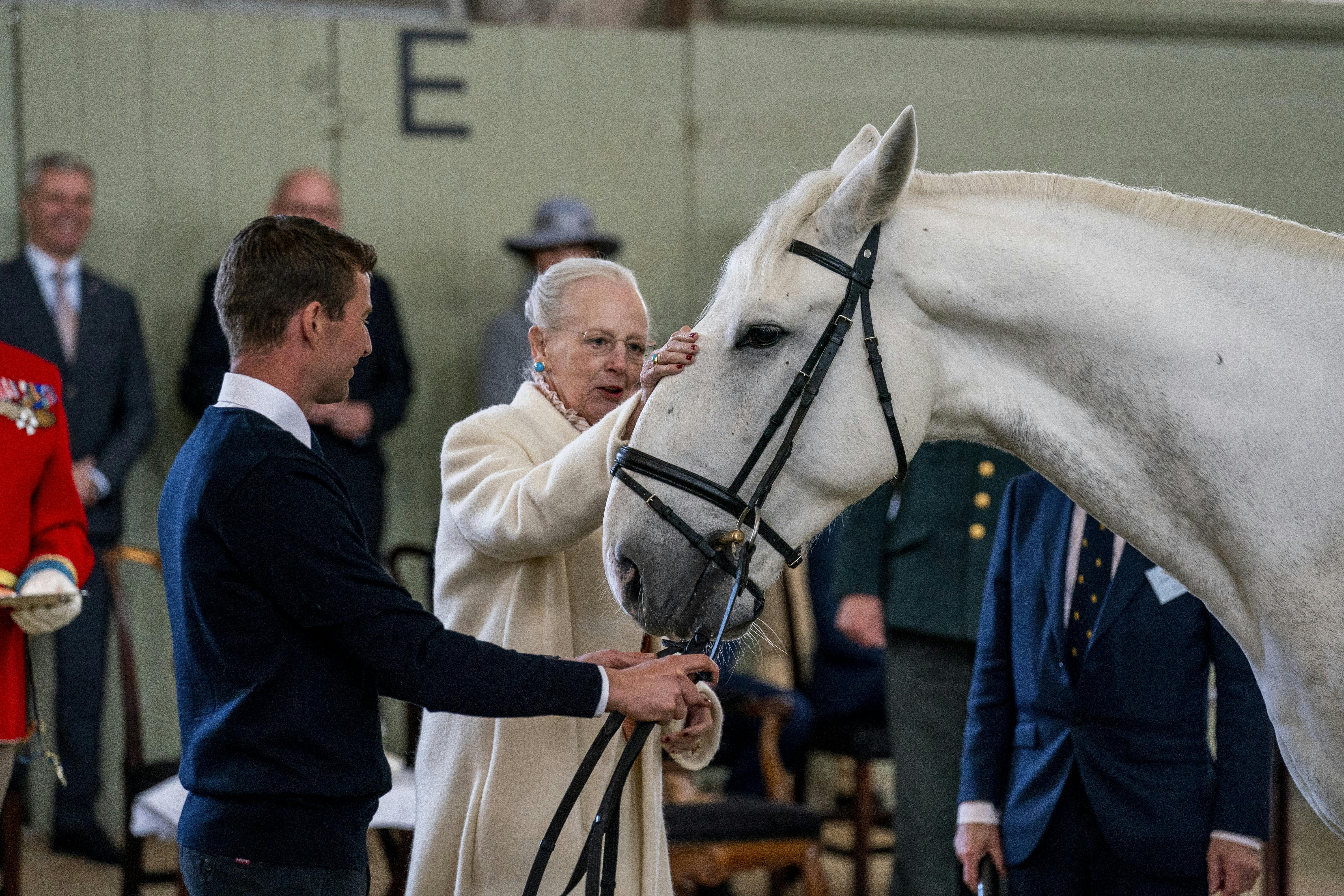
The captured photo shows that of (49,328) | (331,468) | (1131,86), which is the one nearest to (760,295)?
(331,468)

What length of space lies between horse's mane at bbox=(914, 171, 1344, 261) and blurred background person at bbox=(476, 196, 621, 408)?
9.49ft

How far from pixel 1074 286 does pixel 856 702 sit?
2.59 meters

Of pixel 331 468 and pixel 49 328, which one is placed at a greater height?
pixel 49 328

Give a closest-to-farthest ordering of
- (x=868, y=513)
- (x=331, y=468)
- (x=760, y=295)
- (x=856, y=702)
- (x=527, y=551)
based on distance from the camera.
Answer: (x=331, y=468) → (x=760, y=295) → (x=527, y=551) → (x=868, y=513) → (x=856, y=702)

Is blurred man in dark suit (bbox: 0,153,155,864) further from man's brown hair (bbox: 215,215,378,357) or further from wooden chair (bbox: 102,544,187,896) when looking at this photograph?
man's brown hair (bbox: 215,215,378,357)

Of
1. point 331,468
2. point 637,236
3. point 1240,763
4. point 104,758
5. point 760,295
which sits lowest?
point 104,758

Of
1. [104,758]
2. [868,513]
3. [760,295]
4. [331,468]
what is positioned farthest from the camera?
[104,758]

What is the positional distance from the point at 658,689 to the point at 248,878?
0.51m

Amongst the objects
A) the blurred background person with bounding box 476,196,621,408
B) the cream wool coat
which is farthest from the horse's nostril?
the blurred background person with bounding box 476,196,621,408

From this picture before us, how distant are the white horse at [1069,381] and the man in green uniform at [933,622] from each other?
1483 mm

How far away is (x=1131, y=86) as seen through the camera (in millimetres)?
5352

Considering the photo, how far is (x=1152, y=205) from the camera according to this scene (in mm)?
1693

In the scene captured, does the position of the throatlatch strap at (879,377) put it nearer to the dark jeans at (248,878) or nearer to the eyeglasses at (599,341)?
the eyeglasses at (599,341)

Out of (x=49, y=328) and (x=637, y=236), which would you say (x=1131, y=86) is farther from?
(x=49, y=328)
